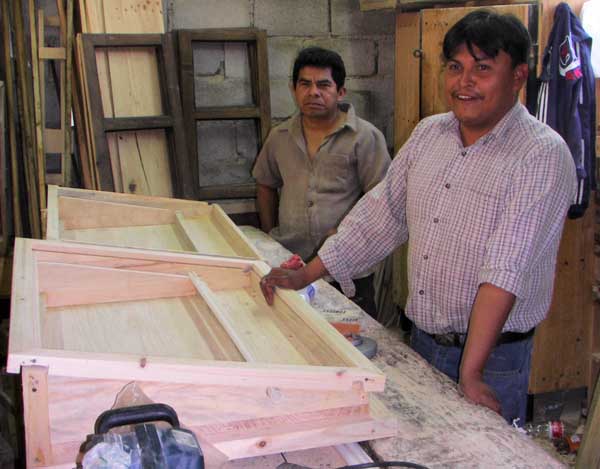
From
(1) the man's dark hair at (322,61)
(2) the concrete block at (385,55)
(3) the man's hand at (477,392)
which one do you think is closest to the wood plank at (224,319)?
(3) the man's hand at (477,392)

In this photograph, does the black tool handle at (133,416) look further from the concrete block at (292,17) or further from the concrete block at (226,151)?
the concrete block at (292,17)

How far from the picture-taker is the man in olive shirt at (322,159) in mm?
3570

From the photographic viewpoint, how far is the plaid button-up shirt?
1.84 m

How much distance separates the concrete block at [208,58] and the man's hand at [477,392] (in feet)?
10.1

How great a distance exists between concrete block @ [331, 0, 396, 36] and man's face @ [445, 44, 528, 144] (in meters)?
2.77

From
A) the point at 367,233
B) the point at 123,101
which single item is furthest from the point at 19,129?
the point at 367,233

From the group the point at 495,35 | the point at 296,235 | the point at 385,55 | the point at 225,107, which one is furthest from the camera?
the point at 385,55

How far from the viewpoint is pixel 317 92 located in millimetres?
3561

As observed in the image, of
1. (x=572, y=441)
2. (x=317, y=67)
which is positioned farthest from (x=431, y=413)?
(x=572, y=441)

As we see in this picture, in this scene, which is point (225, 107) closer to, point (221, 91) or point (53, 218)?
point (221, 91)

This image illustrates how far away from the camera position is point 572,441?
12.5 ft

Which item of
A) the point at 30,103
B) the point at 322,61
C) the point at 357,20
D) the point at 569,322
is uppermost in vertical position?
the point at 357,20

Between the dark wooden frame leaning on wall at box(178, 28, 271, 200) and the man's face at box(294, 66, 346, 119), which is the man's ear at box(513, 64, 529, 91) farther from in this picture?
the dark wooden frame leaning on wall at box(178, 28, 271, 200)

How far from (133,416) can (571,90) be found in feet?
10.3
